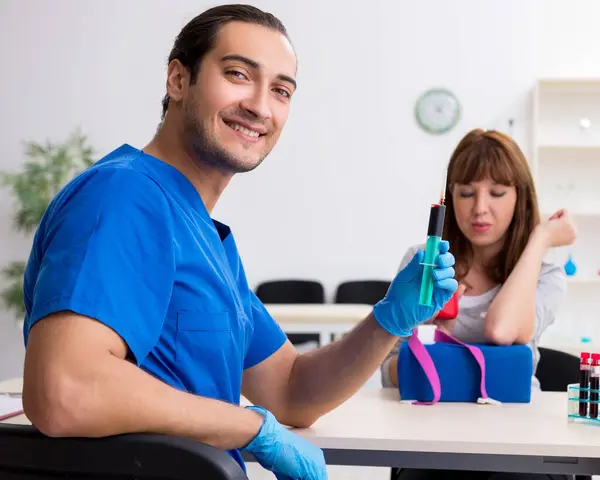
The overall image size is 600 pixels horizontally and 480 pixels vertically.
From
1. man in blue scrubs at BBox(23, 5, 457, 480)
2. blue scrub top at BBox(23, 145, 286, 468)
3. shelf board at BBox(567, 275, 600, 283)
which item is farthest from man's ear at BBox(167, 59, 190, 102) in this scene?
shelf board at BBox(567, 275, 600, 283)

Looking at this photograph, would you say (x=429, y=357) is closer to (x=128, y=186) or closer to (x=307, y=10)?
(x=128, y=186)

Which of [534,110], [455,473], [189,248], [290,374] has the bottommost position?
[455,473]

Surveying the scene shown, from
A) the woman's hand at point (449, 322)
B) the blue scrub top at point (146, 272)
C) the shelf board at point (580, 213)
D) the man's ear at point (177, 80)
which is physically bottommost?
the woman's hand at point (449, 322)

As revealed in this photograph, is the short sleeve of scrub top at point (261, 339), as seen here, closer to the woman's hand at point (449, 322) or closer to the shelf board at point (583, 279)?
the woman's hand at point (449, 322)

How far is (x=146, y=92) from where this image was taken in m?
5.90

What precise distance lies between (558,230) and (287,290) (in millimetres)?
3421

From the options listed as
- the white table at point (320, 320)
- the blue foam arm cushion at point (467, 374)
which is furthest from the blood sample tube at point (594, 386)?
the white table at point (320, 320)

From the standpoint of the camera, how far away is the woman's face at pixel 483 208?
2225mm

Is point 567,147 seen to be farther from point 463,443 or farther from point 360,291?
point 463,443

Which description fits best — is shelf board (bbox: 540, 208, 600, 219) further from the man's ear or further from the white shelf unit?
the man's ear

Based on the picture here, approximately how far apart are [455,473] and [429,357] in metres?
0.29

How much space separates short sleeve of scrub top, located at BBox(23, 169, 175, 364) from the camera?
0.98 metres

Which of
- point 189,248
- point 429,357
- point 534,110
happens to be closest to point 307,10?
point 534,110

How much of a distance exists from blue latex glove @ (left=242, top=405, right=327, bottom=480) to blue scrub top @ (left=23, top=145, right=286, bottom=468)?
11 cm
